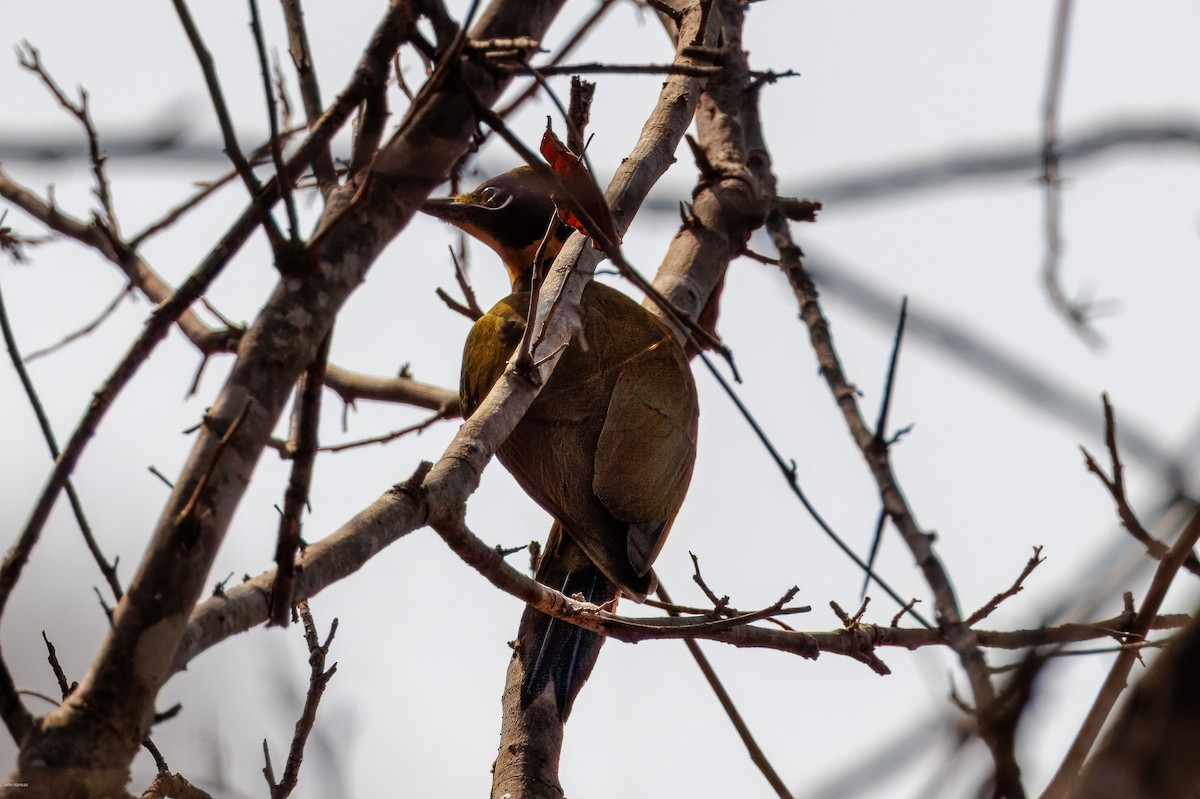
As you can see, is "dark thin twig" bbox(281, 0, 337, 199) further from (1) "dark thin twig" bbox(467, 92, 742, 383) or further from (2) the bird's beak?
(2) the bird's beak

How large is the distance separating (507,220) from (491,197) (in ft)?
0.40

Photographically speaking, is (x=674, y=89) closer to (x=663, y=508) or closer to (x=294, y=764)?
(x=663, y=508)

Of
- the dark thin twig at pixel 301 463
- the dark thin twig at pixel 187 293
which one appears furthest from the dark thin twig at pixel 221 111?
the dark thin twig at pixel 301 463

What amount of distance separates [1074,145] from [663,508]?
7.58ft

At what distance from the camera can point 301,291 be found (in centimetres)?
168

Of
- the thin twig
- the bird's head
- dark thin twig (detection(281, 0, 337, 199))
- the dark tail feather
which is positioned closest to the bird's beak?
the bird's head

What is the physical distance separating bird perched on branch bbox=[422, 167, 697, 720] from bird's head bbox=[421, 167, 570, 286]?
56cm

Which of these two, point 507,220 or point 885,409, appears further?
point 507,220

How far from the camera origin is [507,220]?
507cm

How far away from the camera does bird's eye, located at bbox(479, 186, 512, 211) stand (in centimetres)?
503

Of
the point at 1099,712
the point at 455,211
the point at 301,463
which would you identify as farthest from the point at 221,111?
the point at 455,211

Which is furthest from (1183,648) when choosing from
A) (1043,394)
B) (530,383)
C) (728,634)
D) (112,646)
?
(530,383)

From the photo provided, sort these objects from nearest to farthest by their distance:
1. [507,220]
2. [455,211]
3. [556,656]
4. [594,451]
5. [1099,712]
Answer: [1099,712] < [556,656] < [594,451] < [455,211] < [507,220]

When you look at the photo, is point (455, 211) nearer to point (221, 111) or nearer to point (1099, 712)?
point (221, 111)
